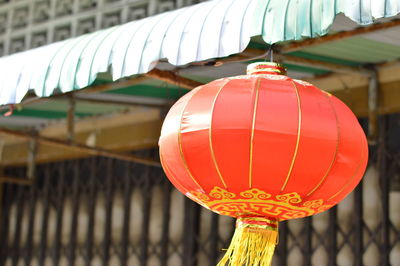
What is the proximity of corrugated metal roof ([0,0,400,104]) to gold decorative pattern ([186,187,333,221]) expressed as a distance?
99cm

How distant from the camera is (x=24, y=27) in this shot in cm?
990

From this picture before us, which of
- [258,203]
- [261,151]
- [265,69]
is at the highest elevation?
[265,69]

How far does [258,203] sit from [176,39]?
156cm

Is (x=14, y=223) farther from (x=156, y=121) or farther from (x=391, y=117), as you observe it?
(x=391, y=117)

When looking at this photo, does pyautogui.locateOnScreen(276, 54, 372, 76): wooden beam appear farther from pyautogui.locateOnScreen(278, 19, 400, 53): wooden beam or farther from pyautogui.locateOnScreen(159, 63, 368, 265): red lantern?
pyautogui.locateOnScreen(159, 63, 368, 265): red lantern

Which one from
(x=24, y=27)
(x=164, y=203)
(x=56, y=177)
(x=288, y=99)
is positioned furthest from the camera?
(x=56, y=177)

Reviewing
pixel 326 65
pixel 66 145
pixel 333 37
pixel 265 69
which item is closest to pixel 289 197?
pixel 265 69

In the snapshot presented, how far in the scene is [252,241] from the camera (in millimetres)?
4879

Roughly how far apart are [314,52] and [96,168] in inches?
154

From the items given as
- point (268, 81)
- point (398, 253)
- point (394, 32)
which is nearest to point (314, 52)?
point (394, 32)

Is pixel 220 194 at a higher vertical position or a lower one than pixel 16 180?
lower

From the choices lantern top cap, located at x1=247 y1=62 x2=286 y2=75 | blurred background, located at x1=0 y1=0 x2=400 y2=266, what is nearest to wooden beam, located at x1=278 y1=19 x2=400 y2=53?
blurred background, located at x1=0 y1=0 x2=400 y2=266

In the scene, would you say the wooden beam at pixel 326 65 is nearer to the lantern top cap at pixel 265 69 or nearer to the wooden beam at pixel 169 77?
the wooden beam at pixel 169 77

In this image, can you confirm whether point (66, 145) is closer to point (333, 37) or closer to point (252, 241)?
point (333, 37)
